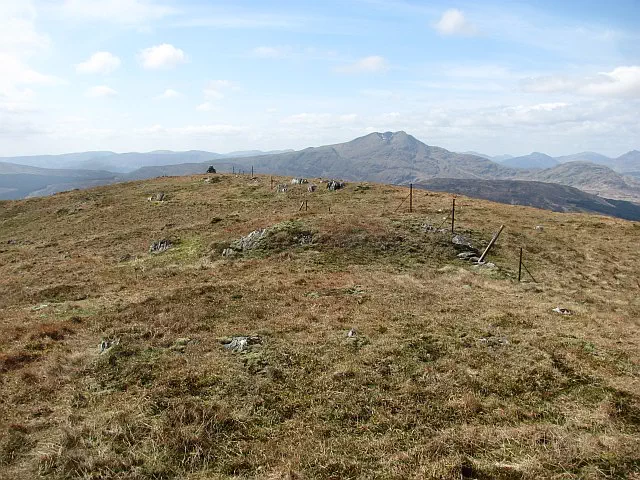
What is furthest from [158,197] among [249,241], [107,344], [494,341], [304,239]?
[494,341]

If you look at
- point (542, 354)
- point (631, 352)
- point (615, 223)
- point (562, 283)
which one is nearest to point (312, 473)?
point (542, 354)

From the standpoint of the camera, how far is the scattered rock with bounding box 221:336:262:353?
17609 mm

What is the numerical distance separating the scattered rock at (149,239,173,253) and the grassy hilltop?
3.53m

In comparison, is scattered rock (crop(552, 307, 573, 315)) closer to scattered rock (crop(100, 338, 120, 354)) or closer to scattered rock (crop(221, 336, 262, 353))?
scattered rock (crop(221, 336, 262, 353))

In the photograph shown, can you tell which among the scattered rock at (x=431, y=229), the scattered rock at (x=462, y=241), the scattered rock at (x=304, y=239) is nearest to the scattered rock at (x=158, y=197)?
the scattered rock at (x=304, y=239)

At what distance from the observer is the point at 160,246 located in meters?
44.3

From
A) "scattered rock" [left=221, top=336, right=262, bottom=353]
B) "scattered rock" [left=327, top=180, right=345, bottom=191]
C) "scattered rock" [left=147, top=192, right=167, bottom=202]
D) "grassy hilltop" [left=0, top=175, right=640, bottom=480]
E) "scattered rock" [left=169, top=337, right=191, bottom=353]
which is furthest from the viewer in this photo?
"scattered rock" [left=147, top=192, right=167, bottom=202]

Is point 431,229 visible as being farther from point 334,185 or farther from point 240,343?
point 334,185

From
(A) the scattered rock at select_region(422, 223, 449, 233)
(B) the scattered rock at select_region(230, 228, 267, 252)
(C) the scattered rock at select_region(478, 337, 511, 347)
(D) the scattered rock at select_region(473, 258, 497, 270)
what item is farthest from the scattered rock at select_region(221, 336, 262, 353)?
(A) the scattered rock at select_region(422, 223, 449, 233)

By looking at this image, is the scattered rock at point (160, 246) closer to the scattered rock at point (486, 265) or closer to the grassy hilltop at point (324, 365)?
the grassy hilltop at point (324, 365)

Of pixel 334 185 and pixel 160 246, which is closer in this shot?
pixel 160 246

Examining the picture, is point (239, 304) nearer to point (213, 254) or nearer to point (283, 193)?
point (213, 254)

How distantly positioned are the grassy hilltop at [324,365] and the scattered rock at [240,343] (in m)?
0.37

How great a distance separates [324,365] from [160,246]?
33.4m
